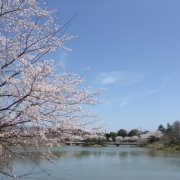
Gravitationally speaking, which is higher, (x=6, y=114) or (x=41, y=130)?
(x=6, y=114)

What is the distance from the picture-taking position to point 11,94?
214 centimetres

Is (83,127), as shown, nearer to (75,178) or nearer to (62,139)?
(62,139)

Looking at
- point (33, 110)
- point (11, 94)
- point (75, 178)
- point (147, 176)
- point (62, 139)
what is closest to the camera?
point (33, 110)

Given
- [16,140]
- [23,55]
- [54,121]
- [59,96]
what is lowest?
[16,140]

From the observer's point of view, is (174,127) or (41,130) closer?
(41,130)

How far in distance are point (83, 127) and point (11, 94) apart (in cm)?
76

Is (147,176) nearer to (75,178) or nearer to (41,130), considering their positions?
(75,178)

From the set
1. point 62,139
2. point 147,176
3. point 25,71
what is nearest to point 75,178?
point 147,176

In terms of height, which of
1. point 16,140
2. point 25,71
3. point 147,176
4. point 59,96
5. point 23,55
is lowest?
point 147,176

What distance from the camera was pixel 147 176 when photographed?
9602mm

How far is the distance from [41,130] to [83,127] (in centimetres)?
47

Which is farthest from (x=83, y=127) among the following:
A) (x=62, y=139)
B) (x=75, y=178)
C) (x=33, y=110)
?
(x=75, y=178)

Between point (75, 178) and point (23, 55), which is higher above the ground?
point (23, 55)

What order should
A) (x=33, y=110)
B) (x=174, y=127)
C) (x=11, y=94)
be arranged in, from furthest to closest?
(x=174, y=127) → (x=11, y=94) → (x=33, y=110)
